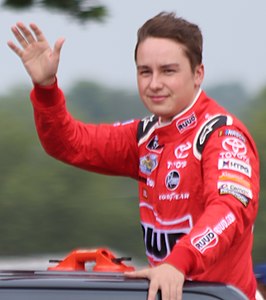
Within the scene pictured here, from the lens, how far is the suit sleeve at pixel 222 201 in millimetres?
3580

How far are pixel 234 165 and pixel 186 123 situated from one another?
27 centimetres

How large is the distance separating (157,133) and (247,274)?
0.53 metres

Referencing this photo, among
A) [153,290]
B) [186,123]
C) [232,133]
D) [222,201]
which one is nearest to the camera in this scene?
[153,290]

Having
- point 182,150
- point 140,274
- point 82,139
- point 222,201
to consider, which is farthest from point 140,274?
point 82,139

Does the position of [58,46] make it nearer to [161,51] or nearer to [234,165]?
[161,51]

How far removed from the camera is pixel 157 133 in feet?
13.5

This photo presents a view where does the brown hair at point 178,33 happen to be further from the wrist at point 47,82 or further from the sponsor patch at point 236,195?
the sponsor patch at point 236,195

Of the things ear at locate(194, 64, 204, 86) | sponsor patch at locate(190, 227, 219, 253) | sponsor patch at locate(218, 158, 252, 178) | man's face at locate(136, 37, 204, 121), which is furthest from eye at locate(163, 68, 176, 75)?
sponsor patch at locate(190, 227, 219, 253)

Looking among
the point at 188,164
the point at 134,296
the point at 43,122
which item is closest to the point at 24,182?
the point at 43,122

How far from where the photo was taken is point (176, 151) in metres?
3.99

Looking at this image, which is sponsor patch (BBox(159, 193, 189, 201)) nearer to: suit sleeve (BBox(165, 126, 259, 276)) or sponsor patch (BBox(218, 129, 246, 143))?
suit sleeve (BBox(165, 126, 259, 276))

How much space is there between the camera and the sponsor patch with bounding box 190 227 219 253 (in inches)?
141

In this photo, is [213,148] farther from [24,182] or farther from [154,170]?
[24,182]

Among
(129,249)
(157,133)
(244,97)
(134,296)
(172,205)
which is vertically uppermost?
(244,97)
